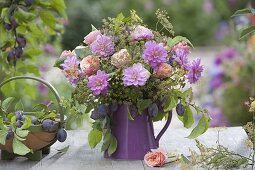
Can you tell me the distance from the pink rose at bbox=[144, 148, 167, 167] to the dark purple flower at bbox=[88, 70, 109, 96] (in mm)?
257

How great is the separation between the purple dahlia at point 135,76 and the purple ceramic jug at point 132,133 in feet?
0.49

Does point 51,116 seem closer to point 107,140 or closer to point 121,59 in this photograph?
point 107,140

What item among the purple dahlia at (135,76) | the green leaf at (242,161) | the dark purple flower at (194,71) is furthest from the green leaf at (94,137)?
the green leaf at (242,161)

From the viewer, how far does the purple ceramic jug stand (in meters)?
2.39

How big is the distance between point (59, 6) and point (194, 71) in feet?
3.35

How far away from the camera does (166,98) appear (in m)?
2.34

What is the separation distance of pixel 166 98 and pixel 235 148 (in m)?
0.36

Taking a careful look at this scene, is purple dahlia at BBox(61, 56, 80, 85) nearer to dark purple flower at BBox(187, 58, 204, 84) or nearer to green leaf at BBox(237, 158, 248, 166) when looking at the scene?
dark purple flower at BBox(187, 58, 204, 84)

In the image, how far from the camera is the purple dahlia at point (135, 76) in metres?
2.25

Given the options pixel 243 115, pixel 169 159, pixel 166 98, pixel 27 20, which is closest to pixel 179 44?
pixel 166 98

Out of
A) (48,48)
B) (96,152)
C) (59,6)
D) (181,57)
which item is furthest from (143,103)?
(48,48)

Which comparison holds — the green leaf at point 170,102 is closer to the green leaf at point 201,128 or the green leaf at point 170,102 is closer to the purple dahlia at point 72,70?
the green leaf at point 201,128

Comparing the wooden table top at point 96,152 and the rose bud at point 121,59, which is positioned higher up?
the rose bud at point 121,59

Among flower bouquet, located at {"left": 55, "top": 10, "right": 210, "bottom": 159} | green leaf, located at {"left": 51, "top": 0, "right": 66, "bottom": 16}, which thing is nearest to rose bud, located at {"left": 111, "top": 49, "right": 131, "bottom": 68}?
flower bouquet, located at {"left": 55, "top": 10, "right": 210, "bottom": 159}
